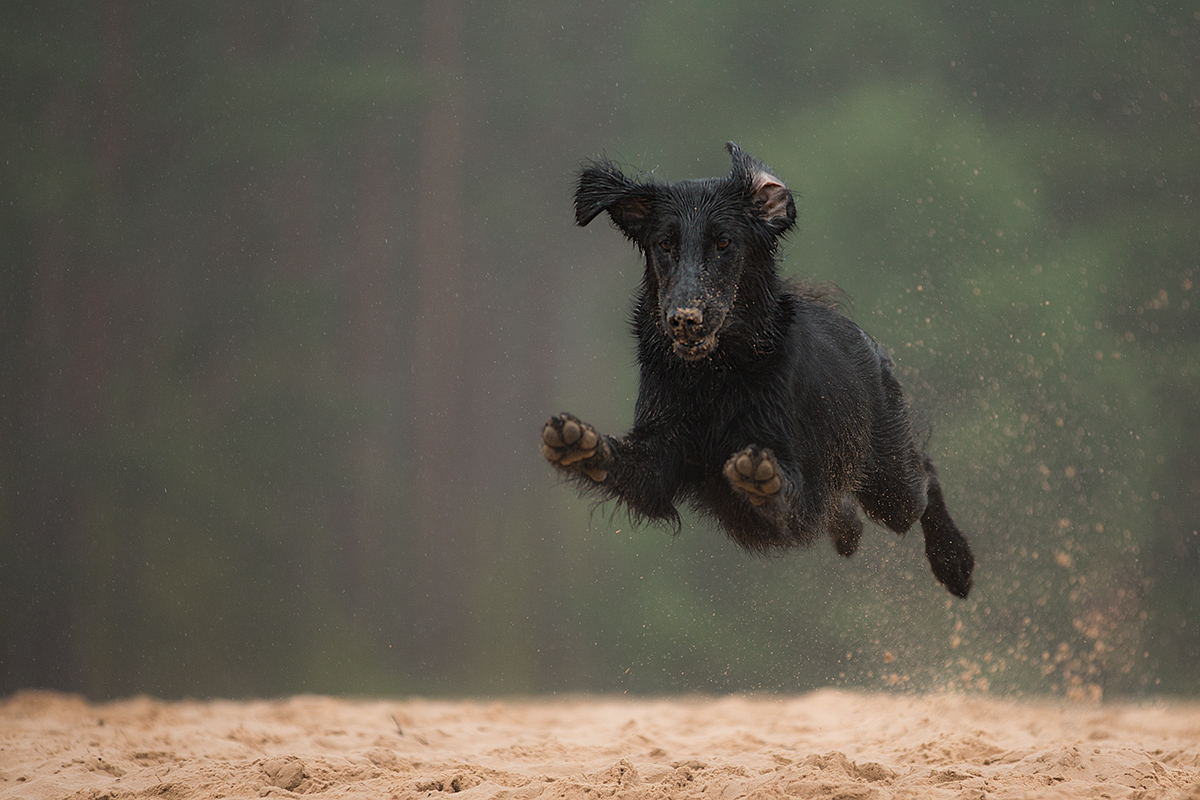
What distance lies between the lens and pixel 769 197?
3.43m

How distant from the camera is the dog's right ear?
11.4ft

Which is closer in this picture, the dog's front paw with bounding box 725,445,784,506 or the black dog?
the dog's front paw with bounding box 725,445,784,506

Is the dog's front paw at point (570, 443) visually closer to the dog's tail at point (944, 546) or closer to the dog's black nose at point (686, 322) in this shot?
the dog's black nose at point (686, 322)

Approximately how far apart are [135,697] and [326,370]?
326 cm

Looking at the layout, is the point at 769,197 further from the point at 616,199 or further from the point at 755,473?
the point at 755,473

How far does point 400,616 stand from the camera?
996 cm

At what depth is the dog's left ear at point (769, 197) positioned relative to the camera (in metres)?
3.42

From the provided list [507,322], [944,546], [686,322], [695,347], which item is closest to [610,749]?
[944,546]

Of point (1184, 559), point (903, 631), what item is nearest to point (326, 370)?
point (903, 631)

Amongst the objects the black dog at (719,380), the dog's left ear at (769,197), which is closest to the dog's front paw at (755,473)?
the black dog at (719,380)

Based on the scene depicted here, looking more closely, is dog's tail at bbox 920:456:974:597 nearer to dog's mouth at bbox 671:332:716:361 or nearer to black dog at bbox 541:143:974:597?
black dog at bbox 541:143:974:597

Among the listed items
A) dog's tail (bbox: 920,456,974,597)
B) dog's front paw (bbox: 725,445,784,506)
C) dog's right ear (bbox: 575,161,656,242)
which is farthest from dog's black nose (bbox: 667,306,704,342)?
dog's tail (bbox: 920,456,974,597)

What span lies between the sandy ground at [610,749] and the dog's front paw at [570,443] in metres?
1.19

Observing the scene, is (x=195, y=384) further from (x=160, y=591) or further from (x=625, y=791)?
(x=625, y=791)
